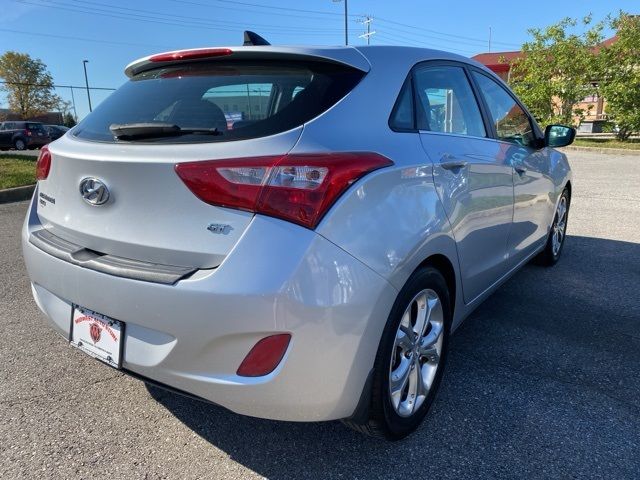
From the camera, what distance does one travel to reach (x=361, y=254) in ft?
5.69

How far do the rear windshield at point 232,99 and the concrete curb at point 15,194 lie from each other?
7649 mm

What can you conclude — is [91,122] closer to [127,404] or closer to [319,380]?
[127,404]

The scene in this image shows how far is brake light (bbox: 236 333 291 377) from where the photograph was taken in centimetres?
162

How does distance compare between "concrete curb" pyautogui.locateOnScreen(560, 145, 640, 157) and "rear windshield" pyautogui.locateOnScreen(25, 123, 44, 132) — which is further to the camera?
"rear windshield" pyautogui.locateOnScreen(25, 123, 44, 132)

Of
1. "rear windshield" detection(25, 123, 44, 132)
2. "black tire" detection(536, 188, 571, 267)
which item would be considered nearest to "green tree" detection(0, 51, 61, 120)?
"rear windshield" detection(25, 123, 44, 132)

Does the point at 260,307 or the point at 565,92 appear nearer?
the point at 260,307

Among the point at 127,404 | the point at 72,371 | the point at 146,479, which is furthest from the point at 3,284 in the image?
the point at 146,479

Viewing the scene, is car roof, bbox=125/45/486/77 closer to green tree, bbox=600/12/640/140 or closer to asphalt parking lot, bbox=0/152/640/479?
asphalt parking lot, bbox=0/152/640/479

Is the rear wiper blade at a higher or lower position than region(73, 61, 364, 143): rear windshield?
lower

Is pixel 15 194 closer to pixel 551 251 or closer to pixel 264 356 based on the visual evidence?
pixel 551 251

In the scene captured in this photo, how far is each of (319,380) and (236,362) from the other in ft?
0.93

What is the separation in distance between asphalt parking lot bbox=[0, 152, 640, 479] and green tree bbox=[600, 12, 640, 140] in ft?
67.7

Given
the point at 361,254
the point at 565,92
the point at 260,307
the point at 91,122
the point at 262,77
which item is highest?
the point at 565,92

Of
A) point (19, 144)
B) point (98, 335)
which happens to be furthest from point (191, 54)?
point (19, 144)
